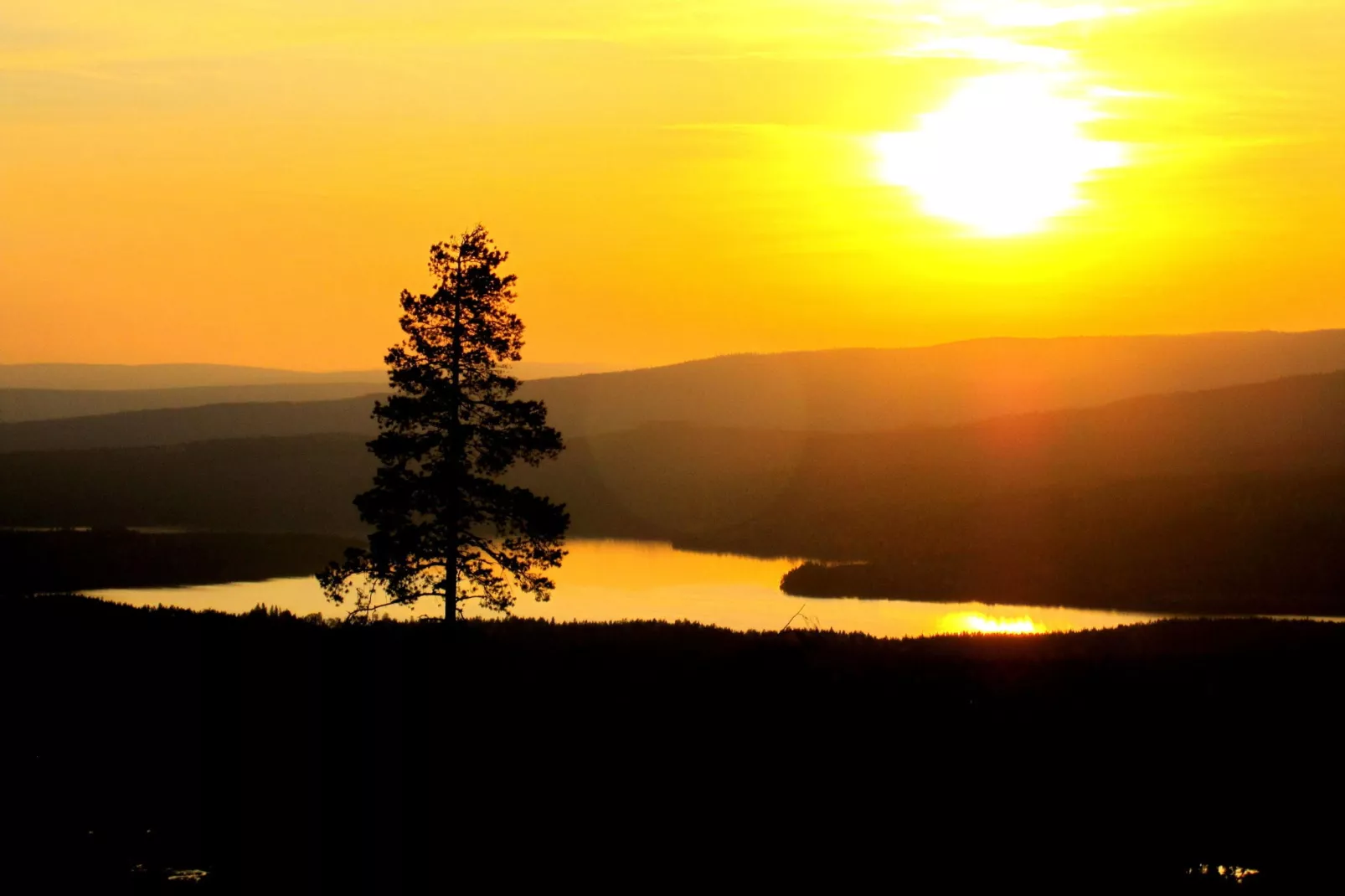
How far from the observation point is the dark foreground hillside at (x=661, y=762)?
54.3 ft

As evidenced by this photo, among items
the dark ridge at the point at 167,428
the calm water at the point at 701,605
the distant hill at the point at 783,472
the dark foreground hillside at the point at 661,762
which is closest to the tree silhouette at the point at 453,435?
the dark foreground hillside at the point at 661,762

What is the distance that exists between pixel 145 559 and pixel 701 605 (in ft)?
98.2

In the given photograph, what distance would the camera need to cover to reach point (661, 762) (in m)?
20.3

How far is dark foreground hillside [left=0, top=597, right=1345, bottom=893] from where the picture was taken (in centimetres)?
1656

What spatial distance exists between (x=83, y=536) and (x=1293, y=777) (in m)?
61.5

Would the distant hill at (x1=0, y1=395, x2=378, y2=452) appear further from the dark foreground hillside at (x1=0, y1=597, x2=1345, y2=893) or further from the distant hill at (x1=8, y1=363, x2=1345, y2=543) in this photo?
the dark foreground hillside at (x1=0, y1=597, x2=1345, y2=893)

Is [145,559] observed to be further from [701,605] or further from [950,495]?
[950,495]

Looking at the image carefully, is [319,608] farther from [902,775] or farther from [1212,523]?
[1212,523]

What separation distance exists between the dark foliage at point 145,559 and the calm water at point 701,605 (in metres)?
3.46

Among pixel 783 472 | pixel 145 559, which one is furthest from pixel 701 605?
pixel 783 472

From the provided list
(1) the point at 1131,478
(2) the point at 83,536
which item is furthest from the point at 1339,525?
(2) the point at 83,536

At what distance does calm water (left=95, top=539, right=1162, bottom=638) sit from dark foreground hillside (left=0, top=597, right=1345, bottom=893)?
16.9 meters

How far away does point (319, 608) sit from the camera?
1924 inches

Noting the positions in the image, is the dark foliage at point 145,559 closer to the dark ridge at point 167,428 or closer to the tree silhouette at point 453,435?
the tree silhouette at point 453,435
